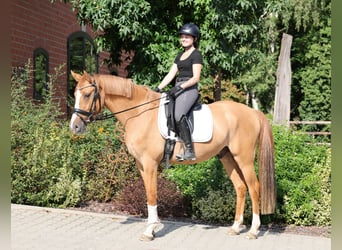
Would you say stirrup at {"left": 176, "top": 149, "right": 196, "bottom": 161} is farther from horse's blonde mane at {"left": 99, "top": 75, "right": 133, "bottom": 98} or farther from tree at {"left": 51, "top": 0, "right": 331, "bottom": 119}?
tree at {"left": 51, "top": 0, "right": 331, "bottom": 119}

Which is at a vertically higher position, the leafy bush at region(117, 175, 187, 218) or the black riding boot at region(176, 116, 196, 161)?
the black riding boot at region(176, 116, 196, 161)

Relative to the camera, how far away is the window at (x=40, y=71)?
38.6 feet

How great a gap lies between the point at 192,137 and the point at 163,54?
450 centimetres

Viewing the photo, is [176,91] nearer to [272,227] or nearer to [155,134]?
[155,134]

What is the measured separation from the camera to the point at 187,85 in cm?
546

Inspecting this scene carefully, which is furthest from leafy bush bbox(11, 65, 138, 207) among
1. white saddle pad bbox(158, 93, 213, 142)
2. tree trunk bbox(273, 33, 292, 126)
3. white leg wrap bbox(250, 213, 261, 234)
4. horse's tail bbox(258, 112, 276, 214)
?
tree trunk bbox(273, 33, 292, 126)

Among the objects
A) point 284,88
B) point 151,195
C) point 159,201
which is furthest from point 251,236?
point 284,88

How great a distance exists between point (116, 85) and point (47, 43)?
25.8 feet

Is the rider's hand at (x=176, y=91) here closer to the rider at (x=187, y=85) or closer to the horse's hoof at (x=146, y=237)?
the rider at (x=187, y=85)

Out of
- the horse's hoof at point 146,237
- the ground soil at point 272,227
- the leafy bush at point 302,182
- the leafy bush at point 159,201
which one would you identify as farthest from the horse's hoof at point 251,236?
the leafy bush at point 159,201

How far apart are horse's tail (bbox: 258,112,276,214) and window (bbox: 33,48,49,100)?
763 cm

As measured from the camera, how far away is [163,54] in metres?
9.74

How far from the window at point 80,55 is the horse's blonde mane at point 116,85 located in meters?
8.58

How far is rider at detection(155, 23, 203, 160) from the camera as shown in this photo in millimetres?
5477
